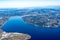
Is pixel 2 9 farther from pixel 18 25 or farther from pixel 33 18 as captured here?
pixel 33 18

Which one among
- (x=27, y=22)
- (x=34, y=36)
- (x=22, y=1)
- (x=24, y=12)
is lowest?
(x=34, y=36)

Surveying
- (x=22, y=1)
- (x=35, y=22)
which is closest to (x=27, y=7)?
(x=22, y=1)

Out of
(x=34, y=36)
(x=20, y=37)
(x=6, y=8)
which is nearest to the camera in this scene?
(x=20, y=37)

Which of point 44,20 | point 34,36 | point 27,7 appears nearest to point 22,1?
point 27,7

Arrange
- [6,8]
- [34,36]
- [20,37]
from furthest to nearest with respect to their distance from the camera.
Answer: [6,8] < [34,36] < [20,37]

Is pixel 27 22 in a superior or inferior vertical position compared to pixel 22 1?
inferior

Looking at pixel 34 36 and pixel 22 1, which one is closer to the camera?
pixel 34 36
